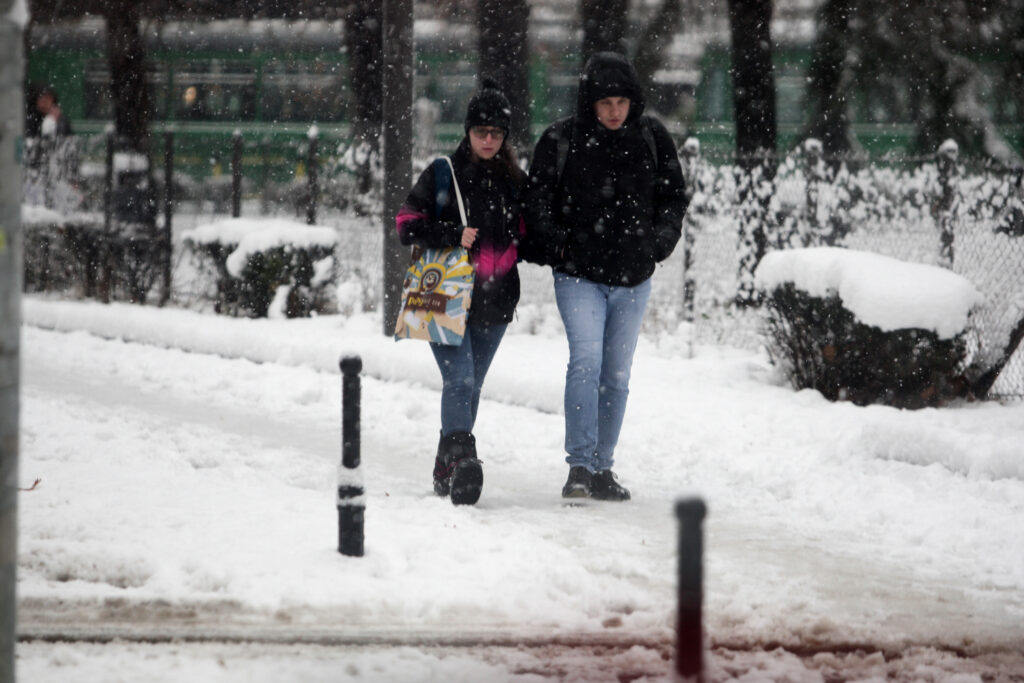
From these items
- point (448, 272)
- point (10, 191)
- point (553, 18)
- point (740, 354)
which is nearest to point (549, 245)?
point (448, 272)

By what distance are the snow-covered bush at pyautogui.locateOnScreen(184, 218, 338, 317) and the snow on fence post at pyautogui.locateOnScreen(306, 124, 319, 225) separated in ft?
1.15

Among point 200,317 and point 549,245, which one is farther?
point 200,317

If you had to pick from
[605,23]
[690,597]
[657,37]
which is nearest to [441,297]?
[690,597]

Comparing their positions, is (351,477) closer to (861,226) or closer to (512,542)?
(512,542)

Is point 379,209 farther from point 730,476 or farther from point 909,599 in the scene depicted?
point 909,599

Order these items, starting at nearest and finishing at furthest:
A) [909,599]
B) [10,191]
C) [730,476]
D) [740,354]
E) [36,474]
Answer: [10,191]
[909,599]
[36,474]
[730,476]
[740,354]

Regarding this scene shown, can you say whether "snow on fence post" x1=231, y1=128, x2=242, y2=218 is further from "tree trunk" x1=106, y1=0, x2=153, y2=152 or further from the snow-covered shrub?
the snow-covered shrub

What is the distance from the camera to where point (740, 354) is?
10945 millimetres

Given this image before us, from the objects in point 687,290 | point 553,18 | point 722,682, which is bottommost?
point 722,682

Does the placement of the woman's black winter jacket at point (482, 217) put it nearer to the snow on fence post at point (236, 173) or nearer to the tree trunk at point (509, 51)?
the snow on fence post at point (236, 173)

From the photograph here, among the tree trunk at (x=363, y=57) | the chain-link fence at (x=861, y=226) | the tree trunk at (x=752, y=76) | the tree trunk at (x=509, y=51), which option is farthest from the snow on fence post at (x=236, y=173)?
the tree trunk at (x=363, y=57)

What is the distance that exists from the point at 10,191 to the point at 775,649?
267 centimetres

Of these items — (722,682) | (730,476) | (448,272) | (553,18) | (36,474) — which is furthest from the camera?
(553,18)

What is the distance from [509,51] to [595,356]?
12458mm
